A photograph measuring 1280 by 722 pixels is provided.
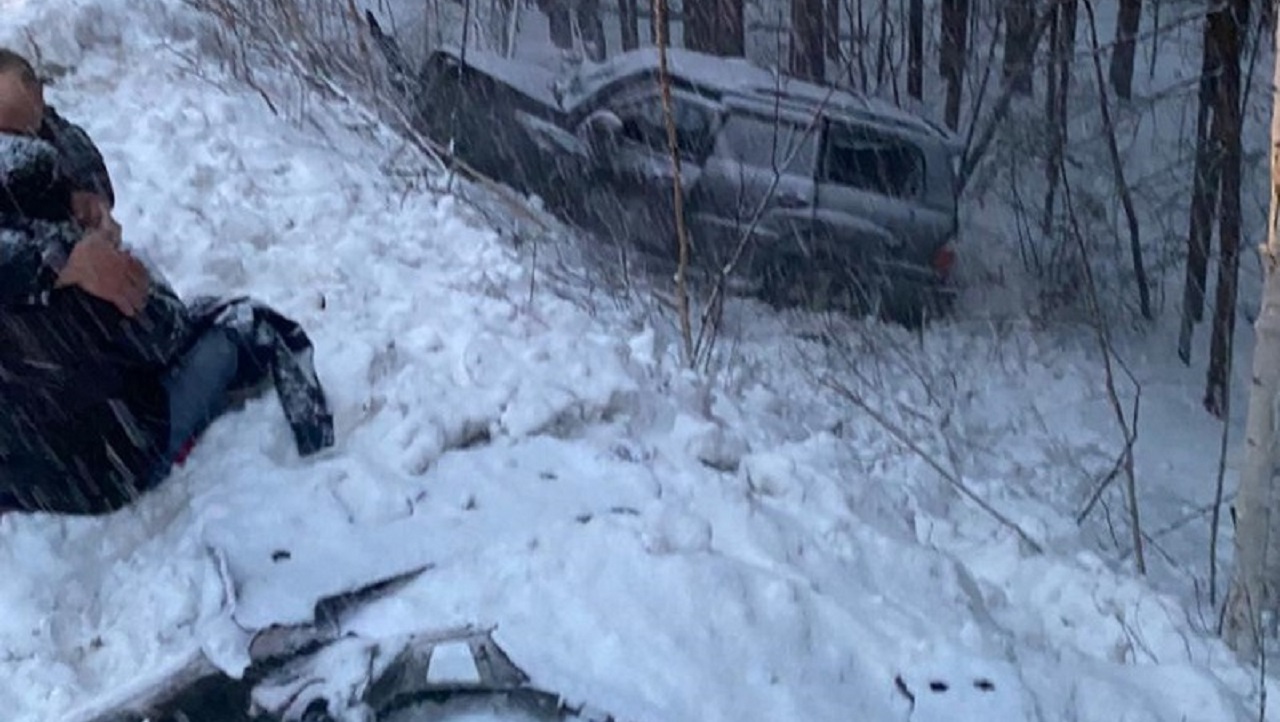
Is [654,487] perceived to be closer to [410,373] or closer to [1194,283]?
[410,373]

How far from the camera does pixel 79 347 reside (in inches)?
162

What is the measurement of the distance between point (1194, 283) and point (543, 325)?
7.95 metres

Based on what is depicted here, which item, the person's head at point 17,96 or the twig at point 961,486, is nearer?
the person's head at point 17,96

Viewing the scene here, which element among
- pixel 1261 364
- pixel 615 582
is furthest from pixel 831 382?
pixel 615 582

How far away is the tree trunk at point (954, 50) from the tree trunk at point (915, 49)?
0.75ft

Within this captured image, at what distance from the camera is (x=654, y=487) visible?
459 centimetres

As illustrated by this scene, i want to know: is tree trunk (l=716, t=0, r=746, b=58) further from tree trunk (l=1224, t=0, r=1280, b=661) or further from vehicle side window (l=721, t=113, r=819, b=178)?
tree trunk (l=1224, t=0, r=1280, b=661)

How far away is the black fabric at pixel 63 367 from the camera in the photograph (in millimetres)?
4070

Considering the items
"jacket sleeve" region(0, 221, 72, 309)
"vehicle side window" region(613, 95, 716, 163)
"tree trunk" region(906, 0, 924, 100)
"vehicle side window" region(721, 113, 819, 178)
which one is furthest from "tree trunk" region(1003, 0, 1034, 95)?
"jacket sleeve" region(0, 221, 72, 309)

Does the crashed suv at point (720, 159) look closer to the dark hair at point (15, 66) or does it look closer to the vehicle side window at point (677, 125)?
the vehicle side window at point (677, 125)

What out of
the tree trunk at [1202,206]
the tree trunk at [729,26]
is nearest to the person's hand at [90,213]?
the tree trunk at [1202,206]

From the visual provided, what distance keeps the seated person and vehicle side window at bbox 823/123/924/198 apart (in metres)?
5.93

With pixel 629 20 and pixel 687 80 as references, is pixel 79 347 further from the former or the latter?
pixel 629 20

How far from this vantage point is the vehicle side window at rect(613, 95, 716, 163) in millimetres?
9180
